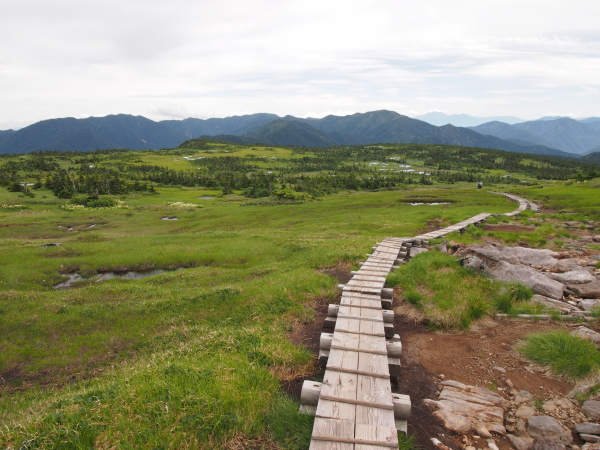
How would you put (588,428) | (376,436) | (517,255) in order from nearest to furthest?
(376,436) → (588,428) → (517,255)

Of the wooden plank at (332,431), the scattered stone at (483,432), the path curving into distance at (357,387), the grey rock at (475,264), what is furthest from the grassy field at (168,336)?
the scattered stone at (483,432)

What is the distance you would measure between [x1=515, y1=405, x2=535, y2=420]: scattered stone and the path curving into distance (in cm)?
252

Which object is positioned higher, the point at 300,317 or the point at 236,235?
the point at 300,317

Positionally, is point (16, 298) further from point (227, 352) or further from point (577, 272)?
point (577, 272)

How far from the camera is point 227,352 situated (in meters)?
9.37

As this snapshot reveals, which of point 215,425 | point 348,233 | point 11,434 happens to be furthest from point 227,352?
point 348,233

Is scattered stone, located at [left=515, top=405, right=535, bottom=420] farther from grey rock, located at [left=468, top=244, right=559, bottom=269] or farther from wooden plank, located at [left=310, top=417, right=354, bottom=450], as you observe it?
grey rock, located at [left=468, top=244, right=559, bottom=269]

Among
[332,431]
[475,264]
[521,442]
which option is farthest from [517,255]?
[332,431]

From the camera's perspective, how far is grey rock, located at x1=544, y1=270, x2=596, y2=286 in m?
13.5

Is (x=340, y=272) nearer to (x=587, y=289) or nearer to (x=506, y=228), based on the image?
(x=587, y=289)

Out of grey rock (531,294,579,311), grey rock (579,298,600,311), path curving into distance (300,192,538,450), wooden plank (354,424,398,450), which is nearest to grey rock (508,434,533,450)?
path curving into distance (300,192,538,450)

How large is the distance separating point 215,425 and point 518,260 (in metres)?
16.4

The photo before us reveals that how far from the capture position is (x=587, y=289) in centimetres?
1264

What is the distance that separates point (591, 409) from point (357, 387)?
Answer: 15.2 feet
